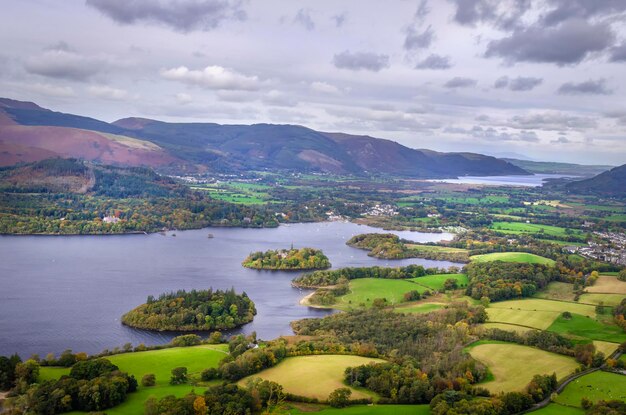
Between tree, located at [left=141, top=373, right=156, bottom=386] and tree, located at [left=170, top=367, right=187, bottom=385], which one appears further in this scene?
tree, located at [left=170, top=367, right=187, bottom=385]


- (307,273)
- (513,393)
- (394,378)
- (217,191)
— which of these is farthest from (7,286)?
(217,191)

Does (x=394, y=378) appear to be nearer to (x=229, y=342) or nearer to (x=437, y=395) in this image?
(x=437, y=395)

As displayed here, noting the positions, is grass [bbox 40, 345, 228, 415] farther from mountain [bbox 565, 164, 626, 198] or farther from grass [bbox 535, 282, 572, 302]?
mountain [bbox 565, 164, 626, 198]

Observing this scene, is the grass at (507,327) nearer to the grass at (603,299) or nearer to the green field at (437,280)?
the grass at (603,299)

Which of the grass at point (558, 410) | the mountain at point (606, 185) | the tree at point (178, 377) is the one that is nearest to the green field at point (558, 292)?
the grass at point (558, 410)

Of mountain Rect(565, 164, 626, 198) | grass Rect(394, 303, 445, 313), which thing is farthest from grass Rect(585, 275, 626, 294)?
mountain Rect(565, 164, 626, 198)

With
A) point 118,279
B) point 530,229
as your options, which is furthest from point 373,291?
point 530,229

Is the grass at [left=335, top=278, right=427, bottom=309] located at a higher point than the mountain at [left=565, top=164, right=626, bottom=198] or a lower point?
lower
